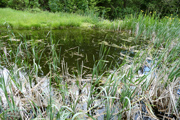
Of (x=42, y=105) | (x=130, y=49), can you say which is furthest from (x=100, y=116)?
(x=130, y=49)

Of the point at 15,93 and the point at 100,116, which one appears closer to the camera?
the point at 100,116

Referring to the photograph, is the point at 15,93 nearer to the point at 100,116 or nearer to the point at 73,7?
the point at 100,116

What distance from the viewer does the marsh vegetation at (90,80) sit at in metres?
1.36

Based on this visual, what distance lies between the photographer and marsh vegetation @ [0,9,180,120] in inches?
53.7

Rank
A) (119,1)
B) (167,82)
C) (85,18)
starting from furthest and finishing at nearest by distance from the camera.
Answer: (119,1), (85,18), (167,82)

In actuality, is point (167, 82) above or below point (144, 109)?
above

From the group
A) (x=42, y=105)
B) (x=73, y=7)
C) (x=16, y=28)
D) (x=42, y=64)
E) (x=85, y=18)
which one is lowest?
(x=42, y=105)

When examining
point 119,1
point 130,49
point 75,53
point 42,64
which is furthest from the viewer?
point 119,1

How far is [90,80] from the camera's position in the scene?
2.10 meters

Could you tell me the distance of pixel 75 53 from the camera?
3252 millimetres

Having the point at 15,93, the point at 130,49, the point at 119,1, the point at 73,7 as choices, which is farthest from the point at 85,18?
the point at 119,1

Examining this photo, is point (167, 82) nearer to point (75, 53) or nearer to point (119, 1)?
point (75, 53)

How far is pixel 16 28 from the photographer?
18.6 feet

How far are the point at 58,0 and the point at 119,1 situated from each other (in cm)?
886
